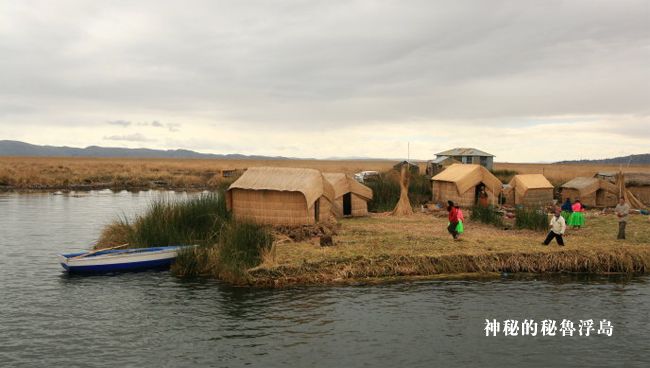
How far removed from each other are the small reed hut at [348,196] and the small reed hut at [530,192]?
10.4 metres

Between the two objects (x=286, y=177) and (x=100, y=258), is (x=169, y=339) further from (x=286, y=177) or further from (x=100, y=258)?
(x=286, y=177)

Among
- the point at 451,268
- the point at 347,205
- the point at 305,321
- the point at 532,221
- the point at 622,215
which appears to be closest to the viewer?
the point at 305,321

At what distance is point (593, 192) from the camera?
35.4m

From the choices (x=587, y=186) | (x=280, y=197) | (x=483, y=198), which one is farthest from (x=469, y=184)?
(x=280, y=197)

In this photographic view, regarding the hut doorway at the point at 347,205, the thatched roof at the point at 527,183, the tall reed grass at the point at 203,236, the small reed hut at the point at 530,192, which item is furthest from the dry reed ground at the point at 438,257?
the thatched roof at the point at 527,183

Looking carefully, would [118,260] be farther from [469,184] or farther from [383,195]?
[469,184]

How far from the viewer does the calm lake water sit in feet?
41.5

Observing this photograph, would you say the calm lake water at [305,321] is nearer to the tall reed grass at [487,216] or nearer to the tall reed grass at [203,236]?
the tall reed grass at [203,236]

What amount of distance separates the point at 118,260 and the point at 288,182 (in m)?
7.68

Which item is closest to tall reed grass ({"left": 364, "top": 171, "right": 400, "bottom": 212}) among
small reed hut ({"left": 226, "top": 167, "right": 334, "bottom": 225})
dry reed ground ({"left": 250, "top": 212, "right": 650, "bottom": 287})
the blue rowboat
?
small reed hut ({"left": 226, "top": 167, "right": 334, "bottom": 225})

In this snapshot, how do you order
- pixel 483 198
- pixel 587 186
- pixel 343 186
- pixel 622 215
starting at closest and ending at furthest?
pixel 622 215, pixel 343 186, pixel 483 198, pixel 587 186

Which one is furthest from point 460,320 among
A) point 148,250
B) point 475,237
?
point 148,250

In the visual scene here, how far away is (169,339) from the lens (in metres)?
13.7

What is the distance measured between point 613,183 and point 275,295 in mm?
30372
